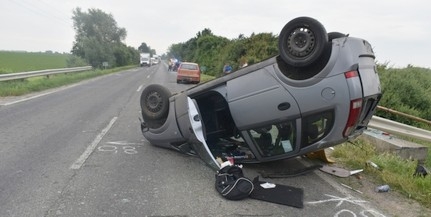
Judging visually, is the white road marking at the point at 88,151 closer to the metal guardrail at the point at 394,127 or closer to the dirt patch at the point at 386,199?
the dirt patch at the point at 386,199

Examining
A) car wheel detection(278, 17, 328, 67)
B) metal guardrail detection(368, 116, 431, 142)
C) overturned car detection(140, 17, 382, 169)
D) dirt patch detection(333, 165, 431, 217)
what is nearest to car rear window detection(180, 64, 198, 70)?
metal guardrail detection(368, 116, 431, 142)

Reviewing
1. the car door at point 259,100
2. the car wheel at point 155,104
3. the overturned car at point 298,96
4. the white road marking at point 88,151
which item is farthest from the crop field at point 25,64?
the car door at point 259,100

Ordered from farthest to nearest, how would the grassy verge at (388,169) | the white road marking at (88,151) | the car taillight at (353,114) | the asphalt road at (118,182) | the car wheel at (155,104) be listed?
the car wheel at (155,104)
the white road marking at (88,151)
the grassy verge at (388,169)
the car taillight at (353,114)
the asphalt road at (118,182)

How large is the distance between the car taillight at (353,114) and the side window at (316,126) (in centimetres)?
19

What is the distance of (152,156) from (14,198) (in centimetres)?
226

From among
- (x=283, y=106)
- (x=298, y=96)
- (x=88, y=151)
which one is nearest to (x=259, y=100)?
(x=283, y=106)

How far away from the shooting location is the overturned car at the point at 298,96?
13.9 ft

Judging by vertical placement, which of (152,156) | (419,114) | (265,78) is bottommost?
(419,114)

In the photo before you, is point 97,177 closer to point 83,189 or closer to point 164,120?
point 83,189

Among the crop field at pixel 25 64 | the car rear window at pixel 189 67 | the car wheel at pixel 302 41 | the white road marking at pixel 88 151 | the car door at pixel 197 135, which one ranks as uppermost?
the car wheel at pixel 302 41

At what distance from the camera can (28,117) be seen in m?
8.87

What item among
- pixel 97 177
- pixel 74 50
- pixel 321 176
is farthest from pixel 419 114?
pixel 74 50

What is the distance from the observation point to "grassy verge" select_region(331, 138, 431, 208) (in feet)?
15.2

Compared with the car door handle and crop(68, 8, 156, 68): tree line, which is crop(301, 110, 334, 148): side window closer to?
the car door handle
